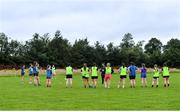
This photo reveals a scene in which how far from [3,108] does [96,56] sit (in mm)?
101437

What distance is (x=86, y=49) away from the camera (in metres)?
121

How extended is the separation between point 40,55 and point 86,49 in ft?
47.5

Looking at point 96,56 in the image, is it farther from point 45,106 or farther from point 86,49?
point 45,106

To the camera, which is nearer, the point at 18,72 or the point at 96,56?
the point at 18,72

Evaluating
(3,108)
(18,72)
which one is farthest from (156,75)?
(18,72)

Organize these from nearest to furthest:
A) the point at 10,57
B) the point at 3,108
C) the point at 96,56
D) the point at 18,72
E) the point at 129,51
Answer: the point at 3,108 < the point at 18,72 < the point at 10,57 < the point at 96,56 < the point at 129,51

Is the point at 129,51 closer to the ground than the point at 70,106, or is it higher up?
higher up

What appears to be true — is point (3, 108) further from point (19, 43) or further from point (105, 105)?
point (19, 43)

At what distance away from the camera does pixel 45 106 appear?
64.3 ft

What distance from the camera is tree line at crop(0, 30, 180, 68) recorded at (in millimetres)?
114688

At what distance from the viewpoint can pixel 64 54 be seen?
399ft

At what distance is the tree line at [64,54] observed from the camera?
115 metres

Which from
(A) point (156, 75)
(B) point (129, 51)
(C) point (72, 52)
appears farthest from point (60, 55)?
(A) point (156, 75)

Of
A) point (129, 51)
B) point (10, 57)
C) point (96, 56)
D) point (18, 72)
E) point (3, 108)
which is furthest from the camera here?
point (129, 51)
